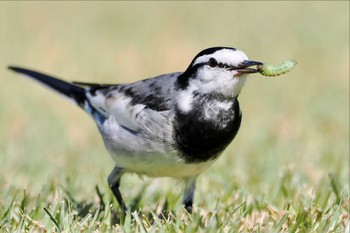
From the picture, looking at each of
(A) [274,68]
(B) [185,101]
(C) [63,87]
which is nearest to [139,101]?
(B) [185,101]

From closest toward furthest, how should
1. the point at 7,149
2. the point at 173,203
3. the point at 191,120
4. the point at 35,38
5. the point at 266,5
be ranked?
the point at 191,120 → the point at 173,203 → the point at 7,149 → the point at 35,38 → the point at 266,5

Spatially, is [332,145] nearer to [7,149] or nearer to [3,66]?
[7,149]

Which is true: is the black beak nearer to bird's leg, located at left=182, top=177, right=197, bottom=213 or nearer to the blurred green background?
bird's leg, located at left=182, top=177, right=197, bottom=213

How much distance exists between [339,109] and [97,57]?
3.58m

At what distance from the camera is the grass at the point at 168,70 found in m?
4.87

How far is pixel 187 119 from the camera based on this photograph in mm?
4879

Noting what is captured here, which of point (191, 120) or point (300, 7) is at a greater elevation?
point (300, 7)

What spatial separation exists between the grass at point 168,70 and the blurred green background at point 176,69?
0.02 meters

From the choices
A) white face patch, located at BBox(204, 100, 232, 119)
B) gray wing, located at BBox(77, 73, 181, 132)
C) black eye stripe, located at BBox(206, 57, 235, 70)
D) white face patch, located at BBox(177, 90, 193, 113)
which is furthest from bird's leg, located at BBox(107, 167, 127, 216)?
black eye stripe, located at BBox(206, 57, 235, 70)

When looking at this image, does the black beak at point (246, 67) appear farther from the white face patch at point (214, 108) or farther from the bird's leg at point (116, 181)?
the bird's leg at point (116, 181)

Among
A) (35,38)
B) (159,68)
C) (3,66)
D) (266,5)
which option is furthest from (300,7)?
(3,66)

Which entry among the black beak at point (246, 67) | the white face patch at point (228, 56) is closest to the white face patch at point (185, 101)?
the white face patch at point (228, 56)

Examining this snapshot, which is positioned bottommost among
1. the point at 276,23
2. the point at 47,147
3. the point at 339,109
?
the point at 47,147

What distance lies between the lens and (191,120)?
487 centimetres
